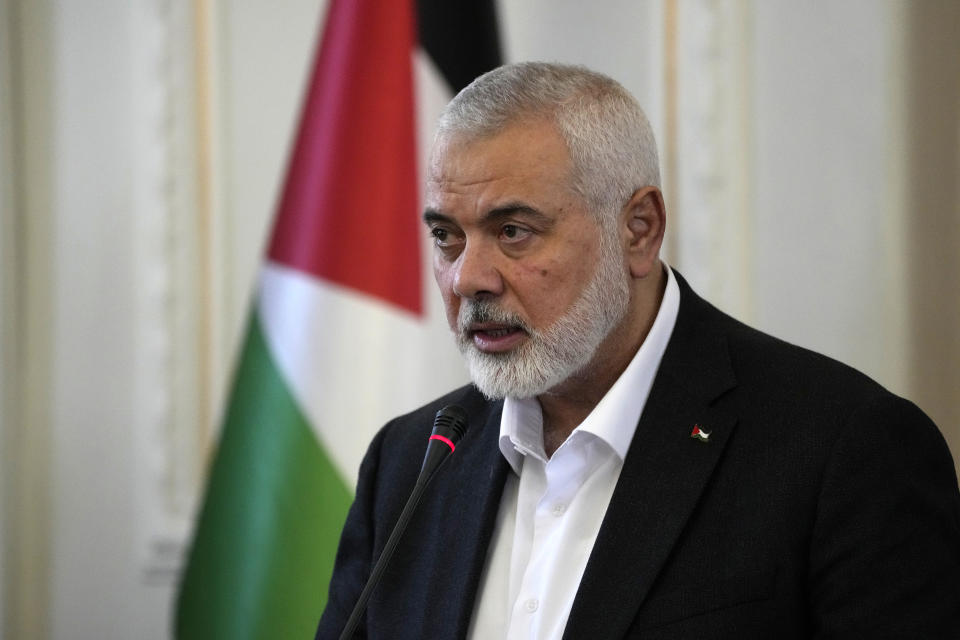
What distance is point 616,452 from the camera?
174 cm

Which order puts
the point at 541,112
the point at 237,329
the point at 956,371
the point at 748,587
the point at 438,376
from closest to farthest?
1. the point at 748,587
2. the point at 541,112
3. the point at 956,371
4. the point at 438,376
5. the point at 237,329

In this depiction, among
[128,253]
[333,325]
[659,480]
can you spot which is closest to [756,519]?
[659,480]

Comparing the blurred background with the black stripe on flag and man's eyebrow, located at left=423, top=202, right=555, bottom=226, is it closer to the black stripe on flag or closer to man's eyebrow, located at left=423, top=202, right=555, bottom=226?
the black stripe on flag

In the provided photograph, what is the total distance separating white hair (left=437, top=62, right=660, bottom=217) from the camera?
1.70m

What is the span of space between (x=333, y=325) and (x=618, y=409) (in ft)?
4.41

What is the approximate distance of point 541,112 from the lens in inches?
66.8

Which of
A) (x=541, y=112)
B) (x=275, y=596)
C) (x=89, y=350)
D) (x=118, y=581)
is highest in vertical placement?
(x=541, y=112)

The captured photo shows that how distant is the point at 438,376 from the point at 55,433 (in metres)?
1.61

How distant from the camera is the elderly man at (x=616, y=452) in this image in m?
1.49

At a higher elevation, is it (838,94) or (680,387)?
(838,94)

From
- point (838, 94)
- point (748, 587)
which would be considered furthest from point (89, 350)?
point (748, 587)

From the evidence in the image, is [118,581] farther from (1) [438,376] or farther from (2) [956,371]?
(2) [956,371]

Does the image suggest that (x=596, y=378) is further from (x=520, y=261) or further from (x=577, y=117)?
(x=577, y=117)

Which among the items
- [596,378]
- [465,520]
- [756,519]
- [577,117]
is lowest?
[465,520]
